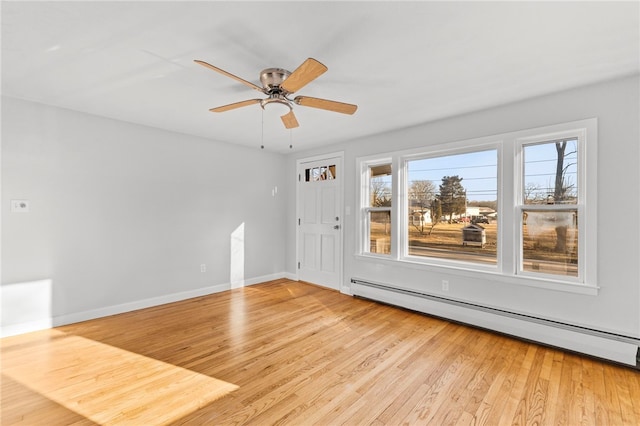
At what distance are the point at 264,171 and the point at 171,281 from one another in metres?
2.39

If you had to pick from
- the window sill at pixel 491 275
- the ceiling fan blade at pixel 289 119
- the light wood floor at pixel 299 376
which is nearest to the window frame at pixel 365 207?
the window sill at pixel 491 275

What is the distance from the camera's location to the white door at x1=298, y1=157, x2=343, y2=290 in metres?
4.71

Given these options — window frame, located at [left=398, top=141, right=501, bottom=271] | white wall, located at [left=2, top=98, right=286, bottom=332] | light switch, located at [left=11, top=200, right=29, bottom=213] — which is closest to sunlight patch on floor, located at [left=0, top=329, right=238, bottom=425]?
white wall, located at [left=2, top=98, right=286, bottom=332]

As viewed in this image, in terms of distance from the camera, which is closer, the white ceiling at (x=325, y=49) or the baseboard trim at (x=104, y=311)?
the white ceiling at (x=325, y=49)

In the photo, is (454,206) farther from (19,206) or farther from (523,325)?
(19,206)

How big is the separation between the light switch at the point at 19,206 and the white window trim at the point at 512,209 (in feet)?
13.8

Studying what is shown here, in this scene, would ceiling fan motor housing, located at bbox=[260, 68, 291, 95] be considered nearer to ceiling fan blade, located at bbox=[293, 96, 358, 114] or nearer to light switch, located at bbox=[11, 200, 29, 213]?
ceiling fan blade, located at bbox=[293, 96, 358, 114]

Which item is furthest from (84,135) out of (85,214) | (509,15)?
(509,15)

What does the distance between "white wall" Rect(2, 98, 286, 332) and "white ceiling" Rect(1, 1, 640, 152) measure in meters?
0.50

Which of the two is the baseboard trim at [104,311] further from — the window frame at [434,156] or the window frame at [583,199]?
the window frame at [583,199]

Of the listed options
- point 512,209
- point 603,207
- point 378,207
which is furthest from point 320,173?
point 603,207

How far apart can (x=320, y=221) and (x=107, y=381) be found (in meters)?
3.46

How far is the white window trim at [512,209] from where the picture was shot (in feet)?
8.36

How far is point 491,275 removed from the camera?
121 inches
